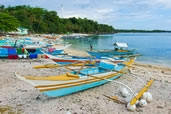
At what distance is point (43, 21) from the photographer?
79000 mm

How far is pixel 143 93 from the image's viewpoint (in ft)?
24.3

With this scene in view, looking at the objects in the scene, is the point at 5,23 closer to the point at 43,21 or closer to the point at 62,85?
the point at 43,21

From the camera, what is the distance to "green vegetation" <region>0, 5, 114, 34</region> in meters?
68.5

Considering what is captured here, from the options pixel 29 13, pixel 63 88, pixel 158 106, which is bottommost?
pixel 158 106

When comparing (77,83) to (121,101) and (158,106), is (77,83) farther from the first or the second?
(158,106)

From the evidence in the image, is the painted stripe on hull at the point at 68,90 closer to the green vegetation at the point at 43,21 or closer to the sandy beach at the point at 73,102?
the sandy beach at the point at 73,102

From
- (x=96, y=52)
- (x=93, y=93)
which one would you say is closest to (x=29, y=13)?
(x=96, y=52)

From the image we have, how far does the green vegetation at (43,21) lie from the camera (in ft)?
225

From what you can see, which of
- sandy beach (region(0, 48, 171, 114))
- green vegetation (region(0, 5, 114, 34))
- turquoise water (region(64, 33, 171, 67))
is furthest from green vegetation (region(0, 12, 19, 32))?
sandy beach (region(0, 48, 171, 114))

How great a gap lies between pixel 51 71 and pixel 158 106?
23.1ft

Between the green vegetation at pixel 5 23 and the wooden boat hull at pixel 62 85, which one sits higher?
the green vegetation at pixel 5 23

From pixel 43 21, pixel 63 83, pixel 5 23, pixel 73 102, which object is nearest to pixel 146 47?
pixel 5 23

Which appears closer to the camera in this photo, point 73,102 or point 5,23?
point 73,102

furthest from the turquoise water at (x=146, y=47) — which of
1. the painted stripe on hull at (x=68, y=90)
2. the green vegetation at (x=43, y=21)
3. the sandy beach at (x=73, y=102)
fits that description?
the green vegetation at (x=43, y=21)
